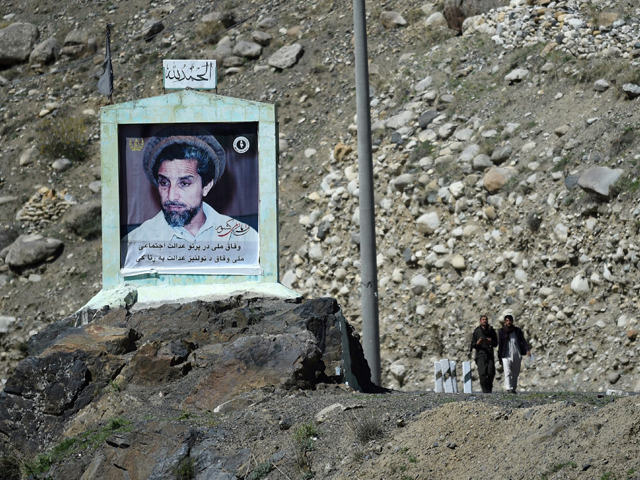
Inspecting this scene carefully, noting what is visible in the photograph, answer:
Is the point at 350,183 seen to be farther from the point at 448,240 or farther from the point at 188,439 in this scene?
the point at 188,439

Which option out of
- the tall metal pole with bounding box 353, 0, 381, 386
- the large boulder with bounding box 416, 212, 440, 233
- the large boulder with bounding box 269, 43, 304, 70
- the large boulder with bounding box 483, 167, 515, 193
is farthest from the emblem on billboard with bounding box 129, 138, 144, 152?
the large boulder with bounding box 269, 43, 304, 70

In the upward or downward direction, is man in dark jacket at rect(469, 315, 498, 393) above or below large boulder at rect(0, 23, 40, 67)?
below

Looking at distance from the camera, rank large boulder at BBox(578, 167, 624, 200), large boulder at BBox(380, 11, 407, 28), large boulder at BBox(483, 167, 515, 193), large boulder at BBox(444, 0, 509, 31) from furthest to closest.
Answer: large boulder at BBox(380, 11, 407, 28) < large boulder at BBox(444, 0, 509, 31) < large boulder at BBox(483, 167, 515, 193) < large boulder at BBox(578, 167, 624, 200)

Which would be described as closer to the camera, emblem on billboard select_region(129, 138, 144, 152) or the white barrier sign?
emblem on billboard select_region(129, 138, 144, 152)

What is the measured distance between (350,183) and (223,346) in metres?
11.2

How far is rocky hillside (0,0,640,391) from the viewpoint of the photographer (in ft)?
55.1

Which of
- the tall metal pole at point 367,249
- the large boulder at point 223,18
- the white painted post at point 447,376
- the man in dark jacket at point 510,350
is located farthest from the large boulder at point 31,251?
the man in dark jacket at point 510,350

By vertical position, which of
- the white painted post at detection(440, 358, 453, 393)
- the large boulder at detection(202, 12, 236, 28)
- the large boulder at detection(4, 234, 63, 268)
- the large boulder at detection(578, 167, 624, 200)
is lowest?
the white painted post at detection(440, 358, 453, 393)

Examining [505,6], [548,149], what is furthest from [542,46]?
[548,149]

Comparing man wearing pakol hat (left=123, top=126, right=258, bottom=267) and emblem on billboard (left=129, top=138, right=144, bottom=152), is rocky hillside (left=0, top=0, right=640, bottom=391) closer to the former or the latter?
man wearing pakol hat (left=123, top=126, right=258, bottom=267)

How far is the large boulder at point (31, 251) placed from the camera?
26.4m

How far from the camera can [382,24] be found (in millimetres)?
26875

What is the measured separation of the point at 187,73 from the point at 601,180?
25.7 ft

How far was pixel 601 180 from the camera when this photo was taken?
1683cm
